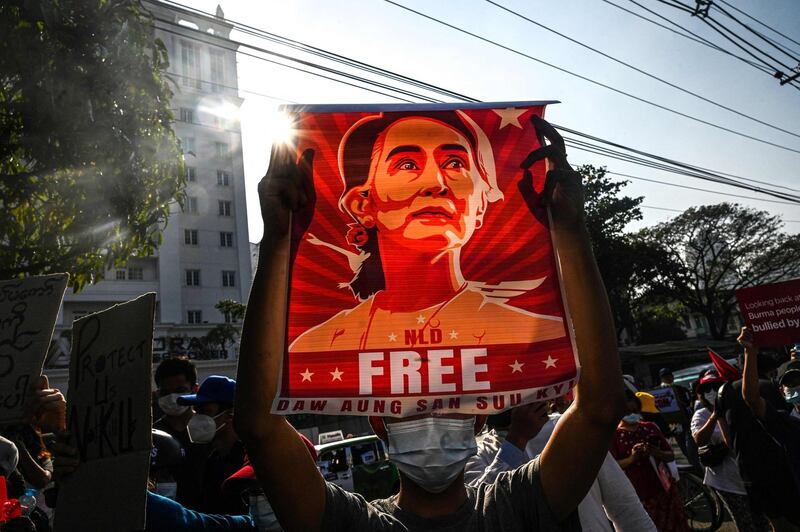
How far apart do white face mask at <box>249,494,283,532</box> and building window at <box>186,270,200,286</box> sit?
135ft

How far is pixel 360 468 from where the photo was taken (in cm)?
880

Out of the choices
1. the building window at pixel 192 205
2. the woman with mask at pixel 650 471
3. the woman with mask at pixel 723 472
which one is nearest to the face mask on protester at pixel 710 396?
the woman with mask at pixel 723 472

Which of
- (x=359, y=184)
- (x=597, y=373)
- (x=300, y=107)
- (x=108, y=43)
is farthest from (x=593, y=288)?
(x=108, y=43)

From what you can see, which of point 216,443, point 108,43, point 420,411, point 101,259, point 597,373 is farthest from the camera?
point 101,259

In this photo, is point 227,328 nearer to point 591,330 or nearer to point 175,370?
point 175,370

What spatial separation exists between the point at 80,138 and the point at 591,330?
635 centimetres

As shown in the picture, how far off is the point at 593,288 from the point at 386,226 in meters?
0.68

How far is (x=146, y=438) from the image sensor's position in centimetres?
184

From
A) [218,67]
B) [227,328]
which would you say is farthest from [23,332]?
[218,67]

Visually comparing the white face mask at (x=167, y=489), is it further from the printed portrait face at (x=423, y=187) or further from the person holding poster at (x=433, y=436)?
the printed portrait face at (x=423, y=187)

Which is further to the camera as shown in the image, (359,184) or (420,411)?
(359,184)

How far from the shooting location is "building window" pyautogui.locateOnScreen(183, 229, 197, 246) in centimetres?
4141

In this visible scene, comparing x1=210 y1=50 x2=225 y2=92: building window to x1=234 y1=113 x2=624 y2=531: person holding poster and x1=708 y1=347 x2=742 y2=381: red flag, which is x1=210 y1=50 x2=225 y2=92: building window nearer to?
x1=708 y1=347 x2=742 y2=381: red flag

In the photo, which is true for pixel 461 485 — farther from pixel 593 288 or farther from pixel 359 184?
pixel 359 184
